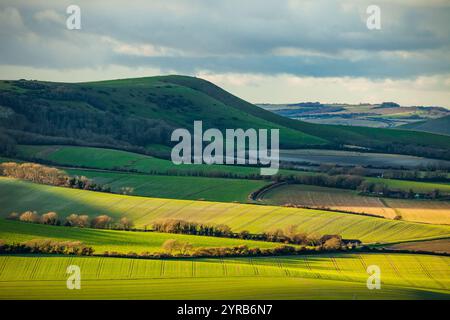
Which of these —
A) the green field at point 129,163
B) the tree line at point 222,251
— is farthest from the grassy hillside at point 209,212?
the green field at point 129,163

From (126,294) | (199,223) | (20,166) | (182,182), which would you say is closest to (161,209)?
(199,223)

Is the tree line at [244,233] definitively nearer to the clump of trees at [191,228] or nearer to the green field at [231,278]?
the clump of trees at [191,228]

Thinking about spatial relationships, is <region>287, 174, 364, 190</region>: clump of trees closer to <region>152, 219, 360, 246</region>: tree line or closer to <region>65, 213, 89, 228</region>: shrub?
<region>152, 219, 360, 246</region>: tree line

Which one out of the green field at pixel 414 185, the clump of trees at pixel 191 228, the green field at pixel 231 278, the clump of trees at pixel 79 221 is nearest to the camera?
the green field at pixel 231 278

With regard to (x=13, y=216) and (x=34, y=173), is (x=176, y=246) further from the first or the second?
(x=34, y=173)

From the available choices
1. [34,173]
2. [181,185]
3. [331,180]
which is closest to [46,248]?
[34,173]

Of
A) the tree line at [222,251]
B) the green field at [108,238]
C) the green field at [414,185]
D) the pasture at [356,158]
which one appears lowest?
the tree line at [222,251]
